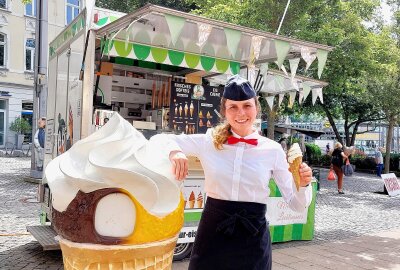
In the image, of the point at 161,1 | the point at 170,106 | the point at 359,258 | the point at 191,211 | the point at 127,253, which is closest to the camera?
the point at 127,253

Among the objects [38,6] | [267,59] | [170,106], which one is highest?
[38,6]

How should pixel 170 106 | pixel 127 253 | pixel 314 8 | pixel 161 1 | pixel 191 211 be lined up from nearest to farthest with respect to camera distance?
pixel 127 253
pixel 191 211
pixel 170 106
pixel 314 8
pixel 161 1

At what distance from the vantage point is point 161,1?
23531 millimetres

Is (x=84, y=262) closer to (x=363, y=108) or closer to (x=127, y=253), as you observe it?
(x=127, y=253)

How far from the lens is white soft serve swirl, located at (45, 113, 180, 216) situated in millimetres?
1966

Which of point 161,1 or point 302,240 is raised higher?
point 161,1

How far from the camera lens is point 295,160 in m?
2.32

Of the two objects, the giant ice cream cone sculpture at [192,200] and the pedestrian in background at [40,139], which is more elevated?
the pedestrian in background at [40,139]

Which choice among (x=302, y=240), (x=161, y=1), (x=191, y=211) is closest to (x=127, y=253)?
(x=191, y=211)

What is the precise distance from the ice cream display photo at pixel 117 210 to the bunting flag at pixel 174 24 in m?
2.99

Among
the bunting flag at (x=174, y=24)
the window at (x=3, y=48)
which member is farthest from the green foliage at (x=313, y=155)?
the bunting flag at (x=174, y=24)

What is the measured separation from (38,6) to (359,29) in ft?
34.1

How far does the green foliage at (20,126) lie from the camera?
26.0 meters

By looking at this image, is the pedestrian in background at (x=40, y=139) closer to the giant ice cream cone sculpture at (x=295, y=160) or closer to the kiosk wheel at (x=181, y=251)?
the kiosk wheel at (x=181, y=251)
